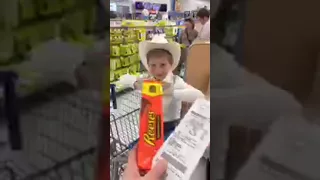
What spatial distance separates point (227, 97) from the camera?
438 mm

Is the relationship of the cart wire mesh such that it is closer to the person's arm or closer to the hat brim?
the person's arm

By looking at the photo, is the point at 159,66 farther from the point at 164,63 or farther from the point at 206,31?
the point at 206,31

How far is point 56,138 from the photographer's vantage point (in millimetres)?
545

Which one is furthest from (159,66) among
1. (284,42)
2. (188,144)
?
(284,42)

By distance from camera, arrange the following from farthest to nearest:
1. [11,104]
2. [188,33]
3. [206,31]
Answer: [188,33]
[206,31]
[11,104]

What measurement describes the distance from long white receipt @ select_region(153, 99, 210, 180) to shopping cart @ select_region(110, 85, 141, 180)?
0.32 meters

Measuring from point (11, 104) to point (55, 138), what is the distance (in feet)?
0.26

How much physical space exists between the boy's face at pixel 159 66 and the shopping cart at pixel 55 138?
84 cm

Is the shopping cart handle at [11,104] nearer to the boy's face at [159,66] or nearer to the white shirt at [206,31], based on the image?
the white shirt at [206,31]

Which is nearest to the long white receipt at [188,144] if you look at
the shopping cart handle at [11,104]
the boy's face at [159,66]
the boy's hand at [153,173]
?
the boy's hand at [153,173]

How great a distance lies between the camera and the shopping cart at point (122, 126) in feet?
3.48

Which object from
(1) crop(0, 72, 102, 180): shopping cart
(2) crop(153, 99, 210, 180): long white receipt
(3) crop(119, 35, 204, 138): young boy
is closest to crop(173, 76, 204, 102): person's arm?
(3) crop(119, 35, 204, 138): young boy

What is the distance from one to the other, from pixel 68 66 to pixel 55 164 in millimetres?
148

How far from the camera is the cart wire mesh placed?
527 mm
